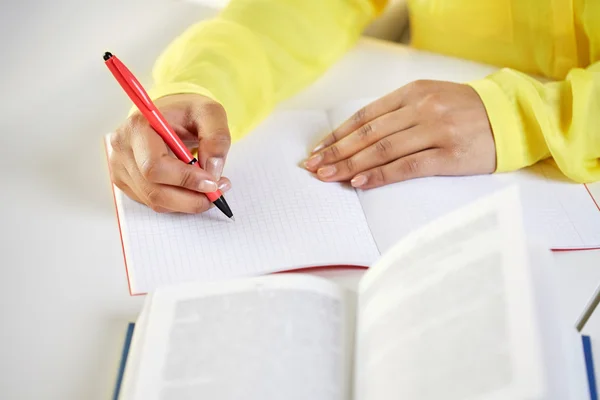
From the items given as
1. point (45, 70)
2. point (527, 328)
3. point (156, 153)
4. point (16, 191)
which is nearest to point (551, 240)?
point (527, 328)

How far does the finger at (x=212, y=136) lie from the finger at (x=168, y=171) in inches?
0.6

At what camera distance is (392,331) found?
458 mm

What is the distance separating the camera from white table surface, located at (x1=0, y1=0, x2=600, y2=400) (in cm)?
52

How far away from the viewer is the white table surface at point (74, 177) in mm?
521

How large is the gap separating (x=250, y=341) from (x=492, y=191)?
33 cm

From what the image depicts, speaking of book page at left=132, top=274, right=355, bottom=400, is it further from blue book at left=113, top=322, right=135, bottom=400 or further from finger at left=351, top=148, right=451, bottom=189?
finger at left=351, top=148, right=451, bottom=189

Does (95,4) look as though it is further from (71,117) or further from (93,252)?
(93,252)

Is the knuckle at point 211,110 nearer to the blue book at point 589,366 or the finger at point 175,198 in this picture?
the finger at point 175,198

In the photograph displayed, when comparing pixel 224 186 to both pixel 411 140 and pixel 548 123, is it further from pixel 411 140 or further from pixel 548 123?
pixel 548 123

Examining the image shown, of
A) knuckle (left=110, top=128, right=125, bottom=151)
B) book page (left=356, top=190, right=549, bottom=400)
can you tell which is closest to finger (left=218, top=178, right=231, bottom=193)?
knuckle (left=110, top=128, right=125, bottom=151)

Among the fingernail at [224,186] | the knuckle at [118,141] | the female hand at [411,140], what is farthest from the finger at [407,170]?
the knuckle at [118,141]

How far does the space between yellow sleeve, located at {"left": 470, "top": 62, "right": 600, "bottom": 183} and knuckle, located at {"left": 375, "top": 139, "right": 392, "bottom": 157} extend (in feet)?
0.37

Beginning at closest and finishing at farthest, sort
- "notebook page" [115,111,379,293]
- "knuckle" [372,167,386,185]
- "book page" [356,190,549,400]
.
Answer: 1. "book page" [356,190,549,400]
2. "notebook page" [115,111,379,293]
3. "knuckle" [372,167,386,185]

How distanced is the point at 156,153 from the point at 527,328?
38cm
